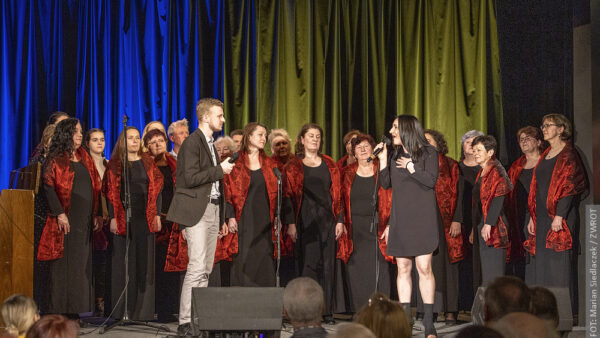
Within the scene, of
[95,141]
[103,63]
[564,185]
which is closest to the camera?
[564,185]

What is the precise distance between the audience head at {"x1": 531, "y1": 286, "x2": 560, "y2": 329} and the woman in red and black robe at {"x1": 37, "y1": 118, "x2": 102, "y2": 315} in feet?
12.8

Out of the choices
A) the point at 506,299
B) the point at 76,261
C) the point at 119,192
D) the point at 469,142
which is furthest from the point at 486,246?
the point at 76,261

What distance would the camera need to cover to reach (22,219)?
194 inches

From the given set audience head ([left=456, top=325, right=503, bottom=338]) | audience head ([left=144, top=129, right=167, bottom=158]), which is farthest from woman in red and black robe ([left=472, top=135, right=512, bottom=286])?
audience head ([left=456, top=325, right=503, bottom=338])

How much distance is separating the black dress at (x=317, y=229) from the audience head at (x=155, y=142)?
4.03ft

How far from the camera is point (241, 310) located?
398 cm

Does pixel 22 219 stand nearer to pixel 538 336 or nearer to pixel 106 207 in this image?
pixel 106 207

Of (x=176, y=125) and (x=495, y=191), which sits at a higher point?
(x=176, y=125)

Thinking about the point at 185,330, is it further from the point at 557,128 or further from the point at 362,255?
the point at 557,128

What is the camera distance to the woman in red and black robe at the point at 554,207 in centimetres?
Result: 598

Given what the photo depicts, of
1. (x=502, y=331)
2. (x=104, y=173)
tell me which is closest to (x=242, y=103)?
(x=104, y=173)

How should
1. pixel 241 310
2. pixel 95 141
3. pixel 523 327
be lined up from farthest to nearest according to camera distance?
pixel 95 141
pixel 241 310
pixel 523 327

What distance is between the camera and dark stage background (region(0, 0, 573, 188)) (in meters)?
7.11

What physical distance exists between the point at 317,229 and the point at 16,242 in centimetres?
251
